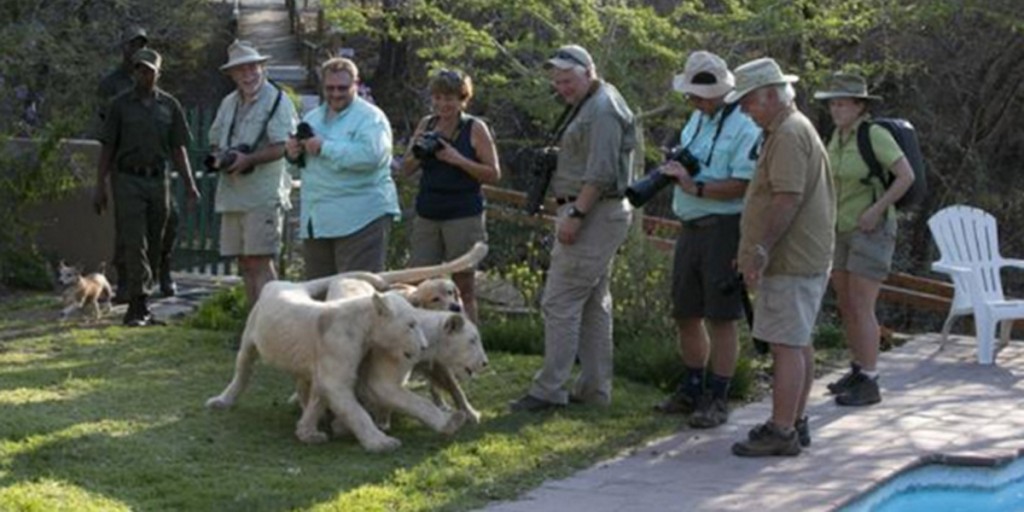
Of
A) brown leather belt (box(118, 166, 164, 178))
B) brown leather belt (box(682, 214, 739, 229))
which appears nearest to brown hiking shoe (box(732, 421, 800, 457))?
brown leather belt (box(682, 214, 739, 229))

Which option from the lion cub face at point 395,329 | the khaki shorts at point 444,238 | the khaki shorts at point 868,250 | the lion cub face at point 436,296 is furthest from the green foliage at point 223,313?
the khaki shorts at point 868,250

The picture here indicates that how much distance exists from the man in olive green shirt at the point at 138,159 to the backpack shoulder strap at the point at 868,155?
423 centimetres

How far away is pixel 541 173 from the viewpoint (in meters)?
7.96

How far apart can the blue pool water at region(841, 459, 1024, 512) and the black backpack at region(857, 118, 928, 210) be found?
1656 millimetres

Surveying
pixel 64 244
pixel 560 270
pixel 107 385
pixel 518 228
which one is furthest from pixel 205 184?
pixel 560 270

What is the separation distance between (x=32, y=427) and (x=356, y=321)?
141cm

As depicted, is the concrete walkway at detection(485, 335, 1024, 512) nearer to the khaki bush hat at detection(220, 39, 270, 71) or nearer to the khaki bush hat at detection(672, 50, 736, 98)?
the khaki bush hat at detection(672, 50, 736, 98)

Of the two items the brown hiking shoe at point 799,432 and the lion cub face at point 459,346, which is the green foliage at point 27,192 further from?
the brown hiking shoe at point 799,432

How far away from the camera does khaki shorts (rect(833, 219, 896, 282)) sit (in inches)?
339

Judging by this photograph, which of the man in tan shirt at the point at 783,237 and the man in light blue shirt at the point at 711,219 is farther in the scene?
the man in light blue shirt at the point at 711,219

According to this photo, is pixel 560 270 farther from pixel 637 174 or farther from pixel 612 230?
pixel 637 174

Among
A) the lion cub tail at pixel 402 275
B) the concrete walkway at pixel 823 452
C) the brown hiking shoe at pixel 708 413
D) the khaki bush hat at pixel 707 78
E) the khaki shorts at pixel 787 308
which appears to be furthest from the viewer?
the brown hiking shoe at pixel 708 413

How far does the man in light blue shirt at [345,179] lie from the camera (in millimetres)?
8078

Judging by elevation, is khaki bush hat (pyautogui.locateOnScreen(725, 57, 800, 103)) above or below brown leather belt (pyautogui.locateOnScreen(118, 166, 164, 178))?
above
